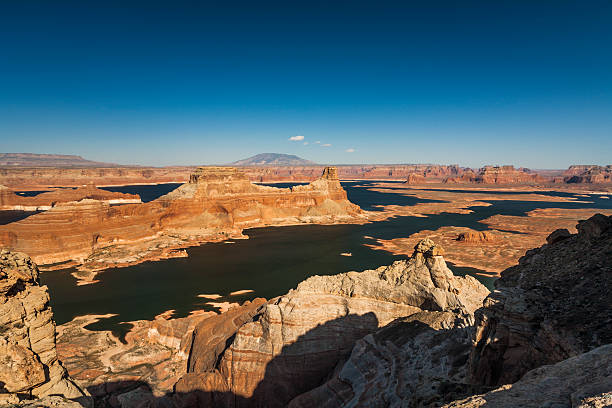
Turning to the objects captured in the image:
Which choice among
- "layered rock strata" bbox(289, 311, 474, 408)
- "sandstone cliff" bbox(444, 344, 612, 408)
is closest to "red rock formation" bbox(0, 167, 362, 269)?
"layered rock strata" bbox(289, 311, 474, 408)

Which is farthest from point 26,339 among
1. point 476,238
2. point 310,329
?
point 476,238

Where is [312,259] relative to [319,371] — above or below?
below

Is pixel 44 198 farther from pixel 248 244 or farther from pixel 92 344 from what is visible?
pixel 92 344

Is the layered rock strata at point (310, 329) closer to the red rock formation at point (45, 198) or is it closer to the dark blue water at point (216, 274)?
the dark blue water at point (216, 274)

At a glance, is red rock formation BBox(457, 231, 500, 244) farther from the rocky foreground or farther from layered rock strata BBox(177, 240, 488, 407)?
layered rock strata BBox(177, 240, 488, 407)

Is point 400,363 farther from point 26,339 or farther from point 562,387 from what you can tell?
point 26,339

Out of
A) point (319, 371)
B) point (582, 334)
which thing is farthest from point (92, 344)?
point (582, 334)
